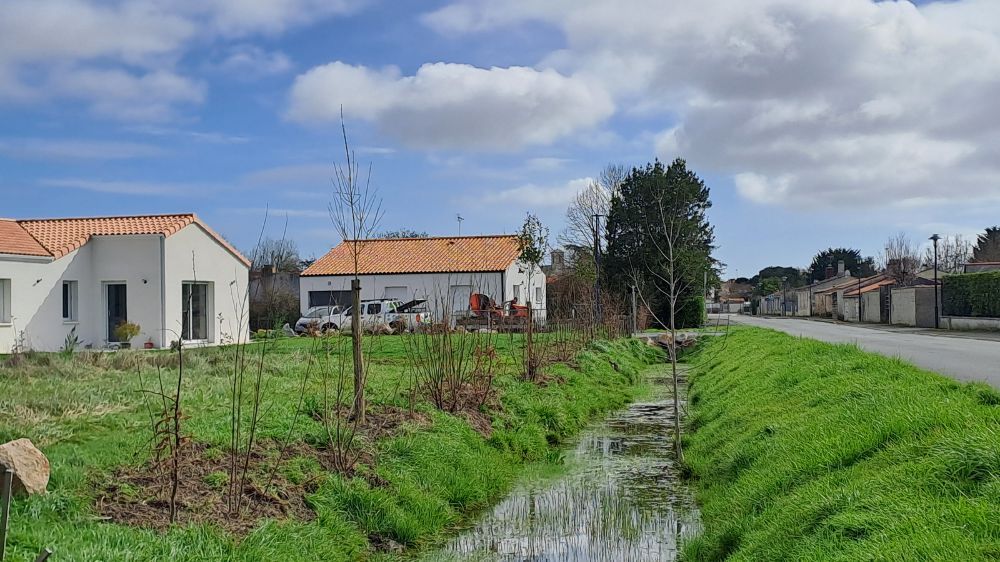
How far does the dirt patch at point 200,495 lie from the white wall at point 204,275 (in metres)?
18.0

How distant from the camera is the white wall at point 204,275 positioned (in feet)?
85.5

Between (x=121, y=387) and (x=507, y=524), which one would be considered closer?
(x=507, y=524)

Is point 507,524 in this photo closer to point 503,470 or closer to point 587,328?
point 503,470

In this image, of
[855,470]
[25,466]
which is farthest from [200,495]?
[855,470]

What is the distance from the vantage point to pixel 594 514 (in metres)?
9.18

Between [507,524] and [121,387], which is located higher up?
[121,387]

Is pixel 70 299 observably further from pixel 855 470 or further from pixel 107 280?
pixel 855 470

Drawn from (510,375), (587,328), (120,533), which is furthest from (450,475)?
(587,328)

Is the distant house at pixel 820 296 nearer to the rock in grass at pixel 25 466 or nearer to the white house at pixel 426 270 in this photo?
the white house at pixel 426 270

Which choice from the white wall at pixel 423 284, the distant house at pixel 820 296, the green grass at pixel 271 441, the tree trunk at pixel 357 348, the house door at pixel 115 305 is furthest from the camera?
the distant house at pixel 820 296

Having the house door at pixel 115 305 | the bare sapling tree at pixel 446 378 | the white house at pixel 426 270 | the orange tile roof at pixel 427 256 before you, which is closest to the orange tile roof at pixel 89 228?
the house door at pixel 115 305

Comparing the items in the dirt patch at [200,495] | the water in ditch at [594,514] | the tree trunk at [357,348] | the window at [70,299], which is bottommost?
the water in ditch at [594,514]

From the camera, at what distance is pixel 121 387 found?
1147 cm

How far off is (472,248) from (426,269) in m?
3.28
